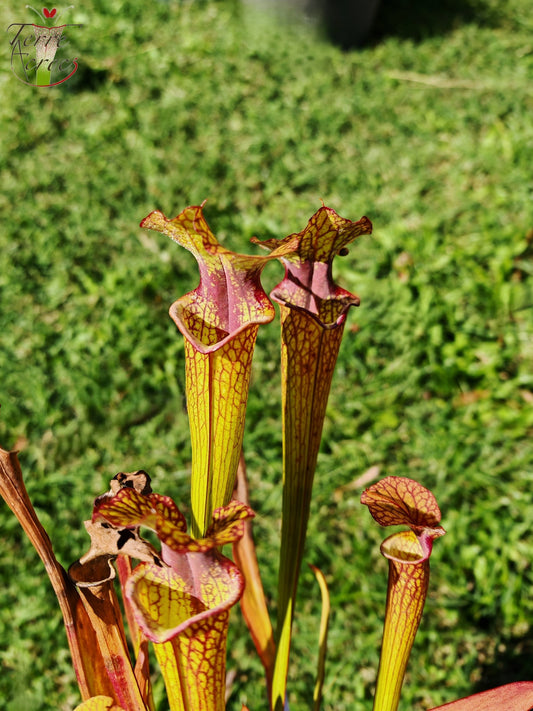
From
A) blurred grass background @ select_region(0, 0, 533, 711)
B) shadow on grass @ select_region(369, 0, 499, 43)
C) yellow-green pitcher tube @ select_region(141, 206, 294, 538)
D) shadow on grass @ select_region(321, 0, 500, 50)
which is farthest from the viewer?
shadow on grass @ select_region(369, 0, 499, 43)

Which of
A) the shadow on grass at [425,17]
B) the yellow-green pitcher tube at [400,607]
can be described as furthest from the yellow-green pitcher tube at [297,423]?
the shadow on grass at [425,17]

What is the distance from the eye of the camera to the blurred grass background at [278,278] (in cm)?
152

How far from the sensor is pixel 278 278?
7.39ft

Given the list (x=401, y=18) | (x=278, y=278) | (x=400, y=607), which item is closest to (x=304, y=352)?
(x=400, y=607)

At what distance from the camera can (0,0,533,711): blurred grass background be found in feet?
5.00

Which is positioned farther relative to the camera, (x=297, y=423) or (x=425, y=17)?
(x=425, y=17)

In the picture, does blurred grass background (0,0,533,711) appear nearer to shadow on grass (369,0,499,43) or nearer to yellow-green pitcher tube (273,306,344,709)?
shadow on grass (369,0,499,43)

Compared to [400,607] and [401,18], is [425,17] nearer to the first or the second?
[401,18]

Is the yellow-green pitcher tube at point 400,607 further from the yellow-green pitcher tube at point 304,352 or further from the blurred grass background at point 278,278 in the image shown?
the blurred grass background at point 278,278

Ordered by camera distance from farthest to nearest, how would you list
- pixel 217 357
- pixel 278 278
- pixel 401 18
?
pixel 401 18
pixel 278 278
pixel 217 357

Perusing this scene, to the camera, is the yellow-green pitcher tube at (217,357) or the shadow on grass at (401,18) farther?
the shadow on grass at (401,18)

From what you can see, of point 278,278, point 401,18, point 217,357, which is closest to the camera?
point 217,357

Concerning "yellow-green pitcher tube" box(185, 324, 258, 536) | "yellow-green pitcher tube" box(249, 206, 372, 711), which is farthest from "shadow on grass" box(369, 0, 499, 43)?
"yellow-green pitcher tube" box(185, 324, 258, 536)

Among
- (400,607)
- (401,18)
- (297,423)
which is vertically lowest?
(400,607)
